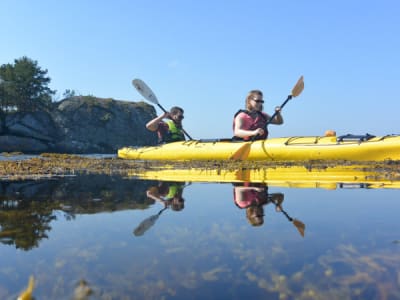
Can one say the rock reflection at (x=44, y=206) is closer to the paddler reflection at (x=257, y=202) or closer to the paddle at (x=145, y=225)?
the paddle at (x=145, y=225)

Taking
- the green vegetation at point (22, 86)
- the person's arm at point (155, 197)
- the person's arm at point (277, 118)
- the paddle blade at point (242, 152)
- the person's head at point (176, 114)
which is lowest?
the person's arm at point (155, 197)

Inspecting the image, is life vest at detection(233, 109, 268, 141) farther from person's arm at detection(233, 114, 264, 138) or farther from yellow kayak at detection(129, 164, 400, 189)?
yellow kayak at detection(129, 164, 400, 189)

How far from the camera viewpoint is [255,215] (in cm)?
289

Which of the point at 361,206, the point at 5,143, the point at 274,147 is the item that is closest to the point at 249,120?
the point at 274,147

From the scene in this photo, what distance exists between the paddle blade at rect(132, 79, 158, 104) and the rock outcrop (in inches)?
826

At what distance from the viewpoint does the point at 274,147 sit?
11.5 meters

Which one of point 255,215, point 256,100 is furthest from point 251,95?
point 255,215

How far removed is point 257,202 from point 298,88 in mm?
11236

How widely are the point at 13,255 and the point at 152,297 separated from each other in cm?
102

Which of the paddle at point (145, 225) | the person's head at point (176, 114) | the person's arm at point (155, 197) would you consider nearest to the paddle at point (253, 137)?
the person's head at point (176, 114)

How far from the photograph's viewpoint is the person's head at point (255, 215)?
8.59 ft

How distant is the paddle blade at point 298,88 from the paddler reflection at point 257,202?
9975 millimetres

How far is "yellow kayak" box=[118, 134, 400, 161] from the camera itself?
33.1 ft

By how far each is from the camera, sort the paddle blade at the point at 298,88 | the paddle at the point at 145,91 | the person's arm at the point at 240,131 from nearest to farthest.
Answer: the person's arm at the point at 240,131 < the paddle blade at the point at 298,88 < the paddle at the point at 145,91
